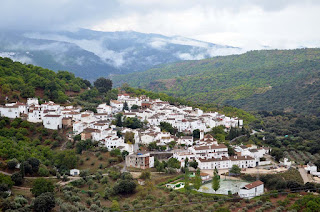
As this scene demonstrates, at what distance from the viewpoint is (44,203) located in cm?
2102

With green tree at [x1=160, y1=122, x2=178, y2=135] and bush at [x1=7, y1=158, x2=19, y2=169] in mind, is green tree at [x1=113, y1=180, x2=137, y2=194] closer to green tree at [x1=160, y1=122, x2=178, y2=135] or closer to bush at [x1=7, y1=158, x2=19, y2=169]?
bush at [x1=7, y1=158, x2=19, y2=169]

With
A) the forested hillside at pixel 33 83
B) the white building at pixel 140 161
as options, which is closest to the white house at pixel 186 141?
the white building at pixel 140 161

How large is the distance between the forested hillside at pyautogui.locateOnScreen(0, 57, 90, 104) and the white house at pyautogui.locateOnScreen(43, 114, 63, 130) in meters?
7.32

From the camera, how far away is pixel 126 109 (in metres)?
46.8

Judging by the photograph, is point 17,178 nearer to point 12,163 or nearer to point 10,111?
point 12,163

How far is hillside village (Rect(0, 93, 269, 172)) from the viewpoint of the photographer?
34.3 m

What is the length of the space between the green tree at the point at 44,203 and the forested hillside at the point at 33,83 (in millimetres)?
23866

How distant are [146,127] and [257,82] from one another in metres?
67.4

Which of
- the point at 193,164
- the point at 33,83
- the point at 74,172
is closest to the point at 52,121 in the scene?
the point at 74,172

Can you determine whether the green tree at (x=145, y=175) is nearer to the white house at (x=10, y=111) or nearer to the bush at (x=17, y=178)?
the bush at (x=17, y=178)

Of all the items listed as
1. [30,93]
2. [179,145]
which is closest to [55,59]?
[30,93]

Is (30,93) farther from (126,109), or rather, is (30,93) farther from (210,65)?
(210,65)

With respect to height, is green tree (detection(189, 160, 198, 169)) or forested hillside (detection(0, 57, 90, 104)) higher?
forested hillside (detection(0, 57, 90, 104))

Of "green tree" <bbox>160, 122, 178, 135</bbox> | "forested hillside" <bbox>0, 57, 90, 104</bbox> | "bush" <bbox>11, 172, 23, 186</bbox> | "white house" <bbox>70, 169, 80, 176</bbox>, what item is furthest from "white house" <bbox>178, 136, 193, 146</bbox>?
"forested hillside" <bbox>0, 57, 90, 104</bbox>
